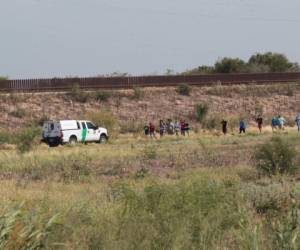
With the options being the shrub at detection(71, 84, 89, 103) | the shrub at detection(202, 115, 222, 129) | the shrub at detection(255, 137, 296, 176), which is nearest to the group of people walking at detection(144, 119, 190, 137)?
the shrub at detection(202, 115, 222, 129)

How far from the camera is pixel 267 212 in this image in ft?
43.4

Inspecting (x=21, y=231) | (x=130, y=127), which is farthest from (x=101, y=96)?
(x=21, y=231)

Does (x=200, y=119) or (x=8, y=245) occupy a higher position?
(x=8, y=245)

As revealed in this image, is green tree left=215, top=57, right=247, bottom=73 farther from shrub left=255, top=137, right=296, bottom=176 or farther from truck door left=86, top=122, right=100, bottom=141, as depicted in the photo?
shrub left=255, top=137, right=296, bottom=176

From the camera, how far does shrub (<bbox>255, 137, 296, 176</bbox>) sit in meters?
23.3

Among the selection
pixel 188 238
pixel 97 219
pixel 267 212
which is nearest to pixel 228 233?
pixel 188 238

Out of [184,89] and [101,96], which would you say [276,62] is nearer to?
[184,89]

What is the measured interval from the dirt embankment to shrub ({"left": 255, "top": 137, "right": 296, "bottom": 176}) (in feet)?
150

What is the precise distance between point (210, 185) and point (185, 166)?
15089mm

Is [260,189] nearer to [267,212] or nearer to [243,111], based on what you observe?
[267,212]

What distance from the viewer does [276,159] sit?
2369 centimetres

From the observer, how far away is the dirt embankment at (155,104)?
72438 millimetres

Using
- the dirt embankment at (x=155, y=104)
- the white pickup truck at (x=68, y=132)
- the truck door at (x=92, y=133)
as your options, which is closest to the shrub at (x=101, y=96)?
the dirt embankment at (x=155, y=104)

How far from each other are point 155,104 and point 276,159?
56.9 metres
